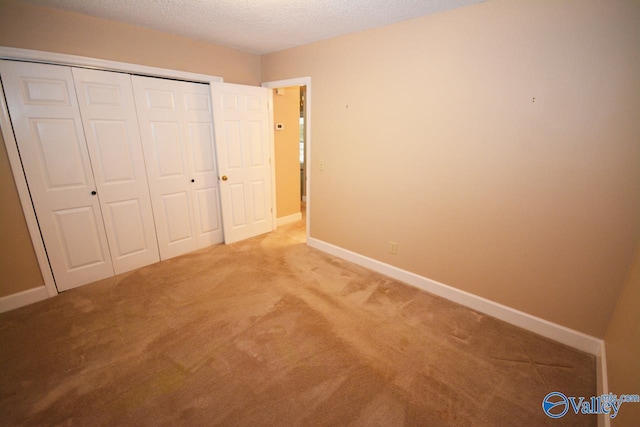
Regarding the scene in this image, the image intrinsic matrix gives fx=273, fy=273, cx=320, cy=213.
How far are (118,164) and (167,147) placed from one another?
0.52 metres

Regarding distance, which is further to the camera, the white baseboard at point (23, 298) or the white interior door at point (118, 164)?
the white interior door at point (118, 164)

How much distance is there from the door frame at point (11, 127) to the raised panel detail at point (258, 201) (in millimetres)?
1764

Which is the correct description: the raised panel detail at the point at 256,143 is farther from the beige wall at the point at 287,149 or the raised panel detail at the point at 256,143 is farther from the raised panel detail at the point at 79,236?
the raised panel detail at the point at 79,236

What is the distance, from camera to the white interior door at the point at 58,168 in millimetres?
2277

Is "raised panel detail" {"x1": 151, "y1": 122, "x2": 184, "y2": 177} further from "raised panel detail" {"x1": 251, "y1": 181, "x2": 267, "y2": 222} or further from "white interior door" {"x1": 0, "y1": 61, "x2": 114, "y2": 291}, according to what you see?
"raised panel detail" {"x1": 251, "y1": 181, "x2": 267, "y2": 222}

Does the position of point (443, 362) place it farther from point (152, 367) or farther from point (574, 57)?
point (574, 57)

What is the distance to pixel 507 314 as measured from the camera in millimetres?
2326

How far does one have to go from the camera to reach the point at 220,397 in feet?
5.45

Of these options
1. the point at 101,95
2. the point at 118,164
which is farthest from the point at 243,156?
the point at 101,95

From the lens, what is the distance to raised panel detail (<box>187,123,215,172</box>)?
335 cm

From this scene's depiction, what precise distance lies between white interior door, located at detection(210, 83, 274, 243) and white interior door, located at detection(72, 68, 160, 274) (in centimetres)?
88

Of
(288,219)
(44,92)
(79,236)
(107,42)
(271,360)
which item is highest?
(107,42)

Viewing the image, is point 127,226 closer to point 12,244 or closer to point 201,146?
point 12,244

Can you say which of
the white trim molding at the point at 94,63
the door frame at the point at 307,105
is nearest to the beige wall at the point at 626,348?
the door frame at the point at 307,105
